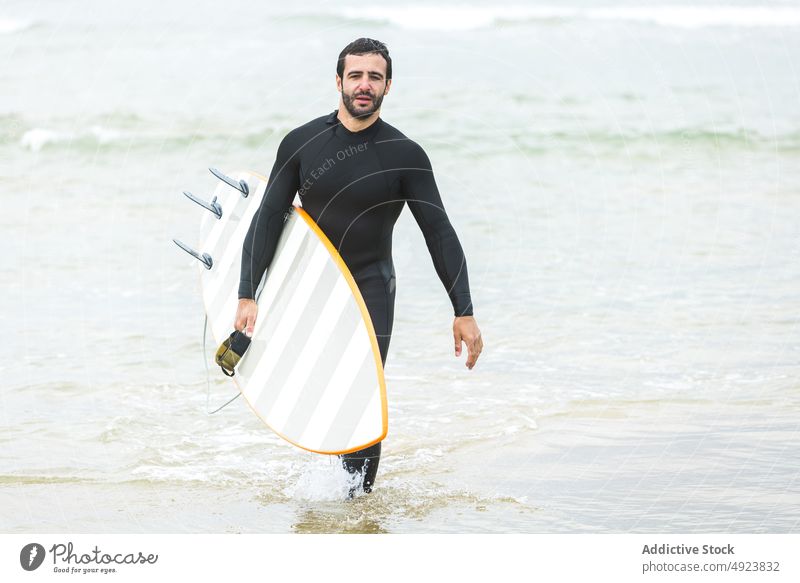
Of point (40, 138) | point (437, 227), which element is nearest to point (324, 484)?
point (437, 227)

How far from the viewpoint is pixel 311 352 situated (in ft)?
13.8

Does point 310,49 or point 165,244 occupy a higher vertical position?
point 310,49

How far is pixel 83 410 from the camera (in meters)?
5.93

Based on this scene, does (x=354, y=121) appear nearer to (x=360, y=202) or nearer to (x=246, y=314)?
(x=360, y=202)

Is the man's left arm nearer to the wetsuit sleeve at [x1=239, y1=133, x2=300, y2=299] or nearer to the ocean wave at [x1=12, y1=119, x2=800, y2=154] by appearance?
the wetsuit sleeve at [x1=239, y1=133, x2=300, y2=299]

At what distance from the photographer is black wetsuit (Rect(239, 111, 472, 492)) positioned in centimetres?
407

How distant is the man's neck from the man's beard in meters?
0.04

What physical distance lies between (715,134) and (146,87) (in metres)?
8.13

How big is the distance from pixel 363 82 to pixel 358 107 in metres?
0.09

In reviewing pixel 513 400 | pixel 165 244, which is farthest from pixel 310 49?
pixel 513 400

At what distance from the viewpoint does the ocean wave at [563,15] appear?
17672mm

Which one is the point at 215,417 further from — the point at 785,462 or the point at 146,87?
the point at 146,87

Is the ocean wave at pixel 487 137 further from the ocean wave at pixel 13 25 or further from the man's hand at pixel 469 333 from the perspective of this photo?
the man's hand at pixel 469 333

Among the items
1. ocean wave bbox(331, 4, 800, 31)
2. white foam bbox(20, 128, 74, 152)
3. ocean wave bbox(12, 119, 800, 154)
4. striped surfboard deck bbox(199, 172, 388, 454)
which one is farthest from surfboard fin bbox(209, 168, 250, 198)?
ocean wave bbox(331, 4, 800, 31)
